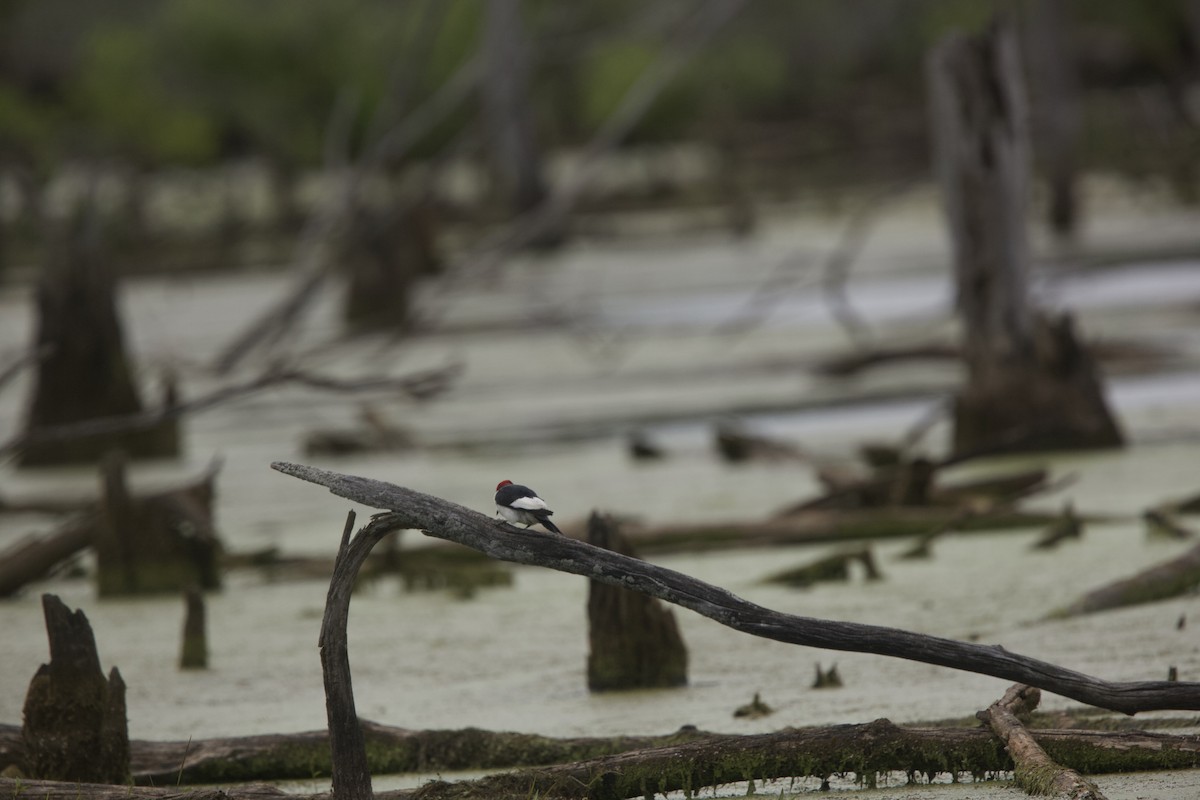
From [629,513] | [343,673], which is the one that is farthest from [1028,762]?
[629,513]

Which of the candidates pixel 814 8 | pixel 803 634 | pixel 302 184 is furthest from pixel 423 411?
pixel 814 8

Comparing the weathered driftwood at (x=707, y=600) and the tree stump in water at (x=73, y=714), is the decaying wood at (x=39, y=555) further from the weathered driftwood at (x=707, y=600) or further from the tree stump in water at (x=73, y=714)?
the weathered driftwood at (x=707, y=600)

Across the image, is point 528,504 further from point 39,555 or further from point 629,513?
point 629,513

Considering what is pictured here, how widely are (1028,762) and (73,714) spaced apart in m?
1.56

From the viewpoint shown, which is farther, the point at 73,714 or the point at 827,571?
the point at 827,571

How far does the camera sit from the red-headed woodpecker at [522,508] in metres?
2.60

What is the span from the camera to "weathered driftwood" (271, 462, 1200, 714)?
8.49 ft

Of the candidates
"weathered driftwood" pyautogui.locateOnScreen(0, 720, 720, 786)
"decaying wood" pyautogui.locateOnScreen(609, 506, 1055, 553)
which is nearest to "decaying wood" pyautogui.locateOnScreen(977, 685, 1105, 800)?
"weathered driftwood" pyautogui.locateOnScreen(0, 720, 720, 786)

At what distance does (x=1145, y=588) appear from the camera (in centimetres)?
438

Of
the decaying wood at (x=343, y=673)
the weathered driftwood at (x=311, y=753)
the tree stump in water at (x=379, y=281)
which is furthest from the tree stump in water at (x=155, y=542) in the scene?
the tree stump in water at (x=379, y=281)

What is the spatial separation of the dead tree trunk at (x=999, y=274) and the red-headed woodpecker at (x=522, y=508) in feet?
16.0

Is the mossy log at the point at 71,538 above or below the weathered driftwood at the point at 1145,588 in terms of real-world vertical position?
above

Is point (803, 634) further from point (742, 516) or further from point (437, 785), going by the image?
point (742, 516)

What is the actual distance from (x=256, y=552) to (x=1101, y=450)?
3321 mm
